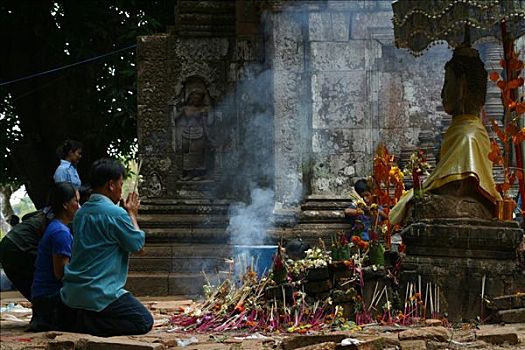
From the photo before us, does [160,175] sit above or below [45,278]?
above

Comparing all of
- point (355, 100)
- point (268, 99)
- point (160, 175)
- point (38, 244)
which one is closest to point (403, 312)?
point (38, 244)

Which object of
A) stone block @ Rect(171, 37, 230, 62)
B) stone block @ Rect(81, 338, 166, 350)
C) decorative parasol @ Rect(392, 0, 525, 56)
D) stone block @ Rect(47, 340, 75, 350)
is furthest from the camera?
stone block @ Rect(171, 37, 230, 62)

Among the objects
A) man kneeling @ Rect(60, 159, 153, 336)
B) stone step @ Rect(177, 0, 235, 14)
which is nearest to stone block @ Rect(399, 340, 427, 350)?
man kneeling @ Rect(60, 159, 153, 336)

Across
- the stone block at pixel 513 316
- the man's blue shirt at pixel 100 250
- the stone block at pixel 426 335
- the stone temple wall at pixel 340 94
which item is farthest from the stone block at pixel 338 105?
the stone block at pixel 426 335

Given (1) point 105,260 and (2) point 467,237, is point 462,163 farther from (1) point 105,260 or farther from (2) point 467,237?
(1) point 105,260

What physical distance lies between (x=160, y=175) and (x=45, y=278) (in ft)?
20.6

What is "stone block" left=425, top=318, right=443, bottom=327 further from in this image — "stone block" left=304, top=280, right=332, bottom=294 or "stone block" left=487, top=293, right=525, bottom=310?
"stone block" left=304, top=280, right=332, bottom=294

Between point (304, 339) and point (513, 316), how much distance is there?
2039mm

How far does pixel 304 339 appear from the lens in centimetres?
692

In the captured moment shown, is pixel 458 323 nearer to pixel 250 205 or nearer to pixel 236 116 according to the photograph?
pixel 250 205

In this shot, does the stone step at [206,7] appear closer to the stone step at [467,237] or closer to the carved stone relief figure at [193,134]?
the carved stone relief figure at [193,134]

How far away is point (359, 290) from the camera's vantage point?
8453 mm

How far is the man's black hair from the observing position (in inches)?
467

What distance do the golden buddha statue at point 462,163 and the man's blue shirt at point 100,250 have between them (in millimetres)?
2706
